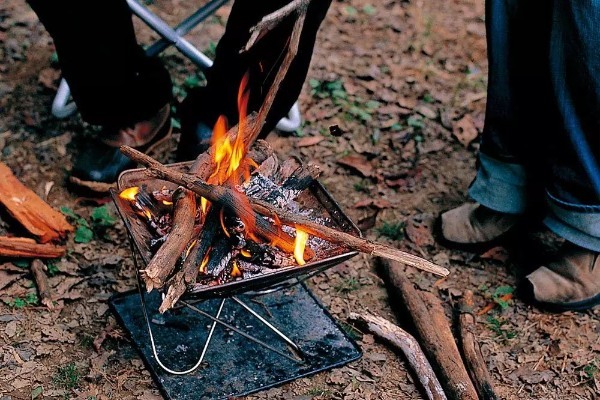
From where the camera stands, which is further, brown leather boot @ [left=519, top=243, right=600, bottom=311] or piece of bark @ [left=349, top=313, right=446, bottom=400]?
brown leather boot @ [left=519, top=243, right=600, bottom=311]

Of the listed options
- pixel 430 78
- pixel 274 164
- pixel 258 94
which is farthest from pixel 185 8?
pixel 274 164

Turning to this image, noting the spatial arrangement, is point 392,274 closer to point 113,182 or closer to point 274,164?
point 274,164

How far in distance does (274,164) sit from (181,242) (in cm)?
59

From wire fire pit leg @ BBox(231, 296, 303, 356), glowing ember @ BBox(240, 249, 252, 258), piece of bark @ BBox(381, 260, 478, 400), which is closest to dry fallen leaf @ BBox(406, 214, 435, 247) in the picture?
piece of bark @ BBox(381, 260, 478, 400)

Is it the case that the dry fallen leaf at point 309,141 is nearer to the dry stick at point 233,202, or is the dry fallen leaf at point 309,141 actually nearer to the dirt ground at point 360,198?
the dirt ground at point 360,198

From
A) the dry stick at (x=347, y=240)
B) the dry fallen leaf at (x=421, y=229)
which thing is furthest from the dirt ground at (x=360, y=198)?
the dry stick at (x=347, y=240)

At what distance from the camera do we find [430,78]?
4750 mm

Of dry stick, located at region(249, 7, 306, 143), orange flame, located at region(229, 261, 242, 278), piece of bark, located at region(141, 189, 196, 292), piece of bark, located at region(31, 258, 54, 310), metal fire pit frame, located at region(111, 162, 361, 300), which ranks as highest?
dry stick, located at region(249, 7, 306, 143)

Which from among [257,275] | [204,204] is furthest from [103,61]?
[257,275]

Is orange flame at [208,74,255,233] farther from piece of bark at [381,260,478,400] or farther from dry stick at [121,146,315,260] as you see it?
piece of bark at [381,260,478,400]

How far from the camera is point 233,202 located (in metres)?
2.58

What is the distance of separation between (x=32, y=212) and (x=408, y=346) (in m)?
1.66

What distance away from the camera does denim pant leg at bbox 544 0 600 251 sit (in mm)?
2857

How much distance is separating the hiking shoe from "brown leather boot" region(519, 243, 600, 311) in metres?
1.84
